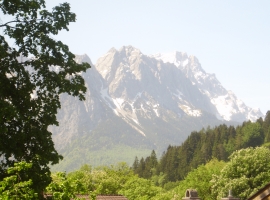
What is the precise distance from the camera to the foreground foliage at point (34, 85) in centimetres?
1777

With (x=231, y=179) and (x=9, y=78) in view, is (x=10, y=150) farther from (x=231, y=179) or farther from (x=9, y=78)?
(x=231, y=179)

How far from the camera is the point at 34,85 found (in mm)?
18953

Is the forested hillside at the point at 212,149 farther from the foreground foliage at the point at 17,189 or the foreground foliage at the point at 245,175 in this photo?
the foreground foliage at the point at 17,189

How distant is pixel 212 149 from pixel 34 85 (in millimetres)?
169799

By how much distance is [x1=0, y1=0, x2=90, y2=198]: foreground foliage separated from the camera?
17766 mm

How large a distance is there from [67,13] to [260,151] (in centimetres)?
5549

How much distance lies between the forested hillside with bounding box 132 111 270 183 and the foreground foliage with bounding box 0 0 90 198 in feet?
496

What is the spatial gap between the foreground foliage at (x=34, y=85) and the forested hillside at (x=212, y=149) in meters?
151

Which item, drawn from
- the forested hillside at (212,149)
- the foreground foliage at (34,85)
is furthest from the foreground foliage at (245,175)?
the forested hillside at (212,149)

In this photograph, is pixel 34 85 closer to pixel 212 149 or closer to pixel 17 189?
pixel 17 189

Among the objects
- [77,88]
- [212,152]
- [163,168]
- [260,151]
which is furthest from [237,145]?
[77,88]

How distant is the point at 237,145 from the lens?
6791 inches

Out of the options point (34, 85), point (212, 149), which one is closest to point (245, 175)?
point (34, 85)

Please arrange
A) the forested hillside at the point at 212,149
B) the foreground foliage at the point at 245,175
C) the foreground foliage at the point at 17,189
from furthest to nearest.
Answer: the forested hillside at the point at 212,149, the foreground foliage at the point at 245,175, the foreground foliage at the point at 17,189
